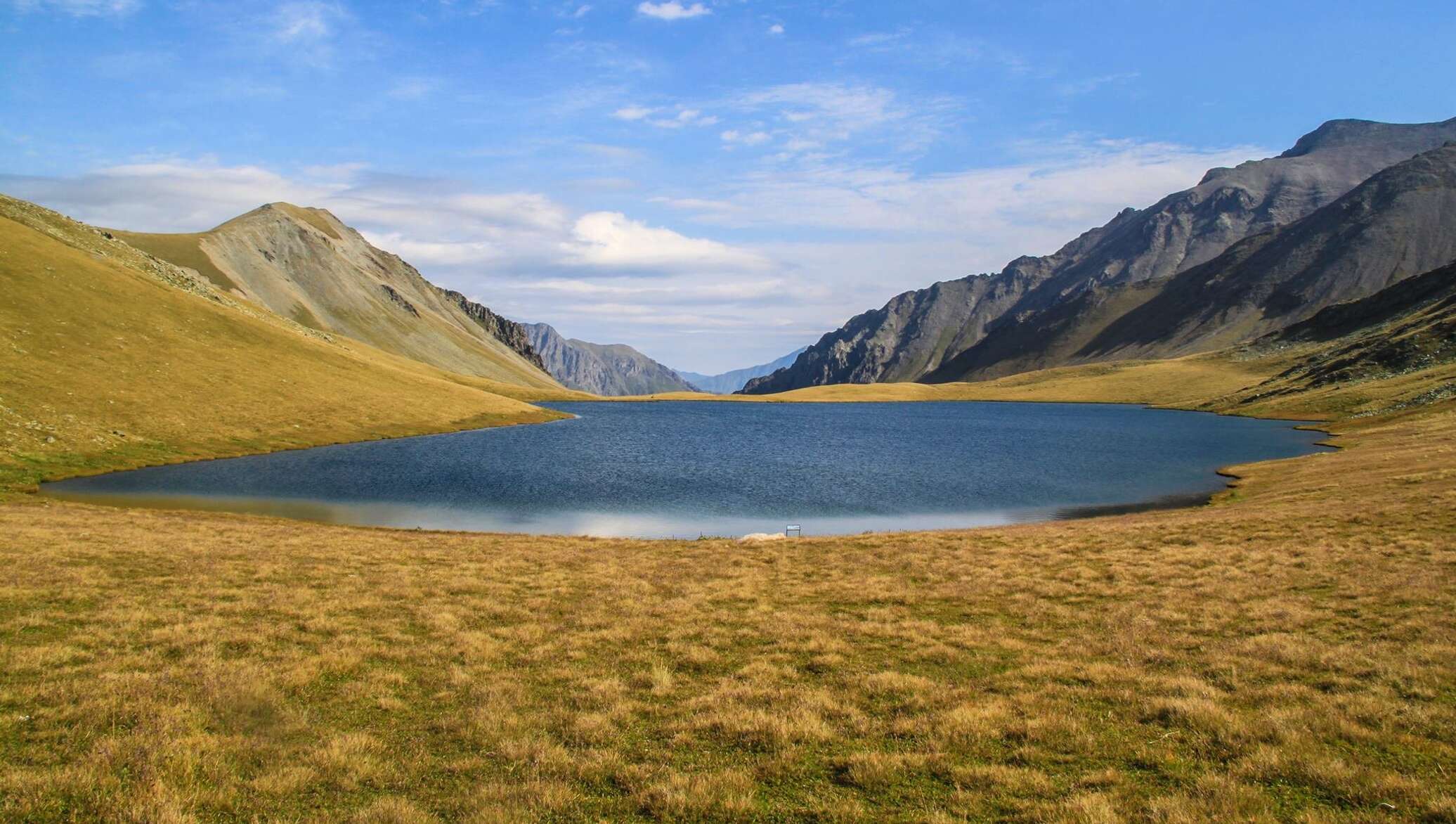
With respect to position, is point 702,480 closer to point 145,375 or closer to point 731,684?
point 731,684

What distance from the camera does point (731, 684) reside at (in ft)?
52.5

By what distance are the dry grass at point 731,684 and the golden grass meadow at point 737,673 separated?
81 mm

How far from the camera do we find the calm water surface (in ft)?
167

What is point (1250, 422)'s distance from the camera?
137m

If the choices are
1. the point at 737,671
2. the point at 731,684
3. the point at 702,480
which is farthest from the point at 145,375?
the point at 731,684

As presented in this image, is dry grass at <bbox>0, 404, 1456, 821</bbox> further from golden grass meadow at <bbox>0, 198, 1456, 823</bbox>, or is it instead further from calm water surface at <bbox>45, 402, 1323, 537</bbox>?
calm water surface at <bbox>45, 402, 1323, 537</bbox>

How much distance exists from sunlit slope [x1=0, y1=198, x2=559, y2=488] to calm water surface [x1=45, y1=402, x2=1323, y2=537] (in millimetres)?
5615

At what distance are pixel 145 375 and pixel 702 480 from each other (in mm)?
65646

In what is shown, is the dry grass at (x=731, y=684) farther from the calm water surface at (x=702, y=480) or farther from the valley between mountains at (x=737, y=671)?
the calm water surface at (x=702, y=480)

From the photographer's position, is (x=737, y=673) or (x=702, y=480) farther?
(x=702, y=480)

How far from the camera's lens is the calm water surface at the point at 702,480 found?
50938 millimetres

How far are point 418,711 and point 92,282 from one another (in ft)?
385

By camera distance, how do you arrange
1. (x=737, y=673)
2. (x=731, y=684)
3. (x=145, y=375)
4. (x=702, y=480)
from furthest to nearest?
(x=145, y=375) < (x=702, y=480) < (x=737, y=673) < (x=731, y=684)

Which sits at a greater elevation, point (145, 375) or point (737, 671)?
point (145, 375)
